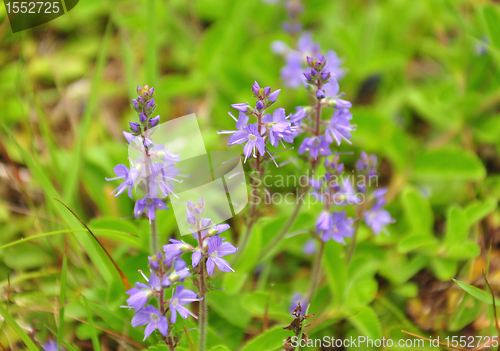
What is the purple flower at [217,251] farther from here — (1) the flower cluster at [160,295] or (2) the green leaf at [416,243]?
(2) the green leaf at [416,243]

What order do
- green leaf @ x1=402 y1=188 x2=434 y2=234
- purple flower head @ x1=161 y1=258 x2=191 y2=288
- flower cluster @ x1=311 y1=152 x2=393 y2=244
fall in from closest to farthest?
1. purple flower head @ x1=161 y1=258 x2=191 y2=288
2. flower cluster @ x1=311 y1=152 x2=393 y2=244
3. green leaf @ x1=402 y1=188 x2=434 y2=234

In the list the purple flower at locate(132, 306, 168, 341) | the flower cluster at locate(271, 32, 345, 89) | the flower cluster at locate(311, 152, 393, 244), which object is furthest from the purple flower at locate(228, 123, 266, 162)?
the flower cluster at locate(271, 32, 345, 89)

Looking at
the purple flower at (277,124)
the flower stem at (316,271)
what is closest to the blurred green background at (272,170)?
the flower stem at (316,271)

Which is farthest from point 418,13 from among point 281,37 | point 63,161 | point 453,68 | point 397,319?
point 63,161

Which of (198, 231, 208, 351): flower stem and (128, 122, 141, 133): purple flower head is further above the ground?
(128, 122, 141, 133): purple flower head

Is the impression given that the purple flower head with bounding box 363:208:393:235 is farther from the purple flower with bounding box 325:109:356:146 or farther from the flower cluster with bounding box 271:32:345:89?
the flower cluster with bounding box 271:32:345:89

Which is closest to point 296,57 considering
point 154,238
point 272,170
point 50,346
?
point 272,170

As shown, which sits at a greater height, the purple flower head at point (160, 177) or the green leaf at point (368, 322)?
the purple flower head at point (160, 177)
